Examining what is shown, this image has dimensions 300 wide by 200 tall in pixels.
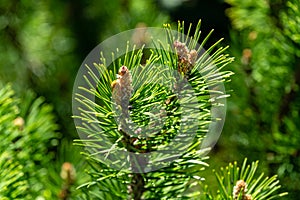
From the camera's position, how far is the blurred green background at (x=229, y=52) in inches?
27.0

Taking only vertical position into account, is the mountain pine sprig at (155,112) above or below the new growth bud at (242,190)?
above

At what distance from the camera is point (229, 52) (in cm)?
78

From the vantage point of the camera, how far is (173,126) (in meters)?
0.46

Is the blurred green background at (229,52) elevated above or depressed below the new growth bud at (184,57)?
below

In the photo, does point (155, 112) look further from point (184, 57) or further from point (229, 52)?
point (229, 52)

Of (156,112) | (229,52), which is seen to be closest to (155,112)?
(156,112)

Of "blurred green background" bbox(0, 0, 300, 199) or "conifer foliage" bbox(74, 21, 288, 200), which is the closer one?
"conifer foliage" bbox(74, 21, 288, 200)

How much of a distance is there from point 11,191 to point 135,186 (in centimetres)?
11

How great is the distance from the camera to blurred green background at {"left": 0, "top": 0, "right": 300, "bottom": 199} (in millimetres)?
687

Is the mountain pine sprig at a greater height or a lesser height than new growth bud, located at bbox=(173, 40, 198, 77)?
lesser

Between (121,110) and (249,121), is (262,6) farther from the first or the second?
(121,110)

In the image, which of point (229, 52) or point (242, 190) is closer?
point (242, 190)

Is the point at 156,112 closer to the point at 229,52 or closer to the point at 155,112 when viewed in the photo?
the point at 155,112

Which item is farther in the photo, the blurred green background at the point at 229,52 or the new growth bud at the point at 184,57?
the blurred green background at the point at 229,52
